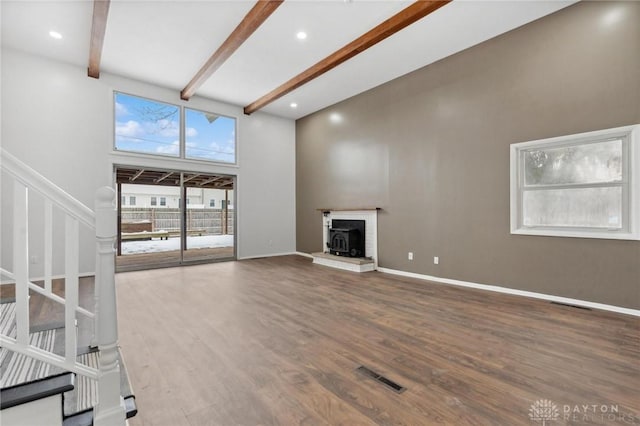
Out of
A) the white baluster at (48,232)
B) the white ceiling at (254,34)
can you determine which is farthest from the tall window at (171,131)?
the white baluster at (48,232)

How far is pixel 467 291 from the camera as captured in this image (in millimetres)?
4191

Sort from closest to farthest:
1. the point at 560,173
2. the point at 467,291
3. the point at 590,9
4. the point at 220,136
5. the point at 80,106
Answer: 1. the point at 590,9
2. the point at 560,173
3. the point at 467,291
4. the point at 80,106
5. the point at 220,136

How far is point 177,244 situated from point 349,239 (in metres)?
4.94

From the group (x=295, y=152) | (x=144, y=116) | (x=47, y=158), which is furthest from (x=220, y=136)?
(x=47, y=158)

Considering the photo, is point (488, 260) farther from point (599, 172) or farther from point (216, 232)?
point (216, 232)

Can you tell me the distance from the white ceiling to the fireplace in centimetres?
292

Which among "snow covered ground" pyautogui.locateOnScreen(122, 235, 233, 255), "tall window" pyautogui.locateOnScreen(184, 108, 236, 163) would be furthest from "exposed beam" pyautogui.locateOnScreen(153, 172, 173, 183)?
"snow covered ground" pyautogui.locateOnScreen(122, 235, 233, 255)

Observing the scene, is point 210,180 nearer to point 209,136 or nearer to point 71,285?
point 209,136

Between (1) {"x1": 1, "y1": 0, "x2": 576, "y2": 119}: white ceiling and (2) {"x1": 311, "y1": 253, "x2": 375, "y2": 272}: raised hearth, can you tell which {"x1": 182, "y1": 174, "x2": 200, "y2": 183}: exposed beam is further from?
(2) {"x1": 311, "y1": 253, "x2": 375, "y2": 272}: raised hearth

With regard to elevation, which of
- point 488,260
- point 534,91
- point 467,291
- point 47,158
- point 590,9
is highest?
point 590,9

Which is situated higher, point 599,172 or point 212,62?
point 212,62

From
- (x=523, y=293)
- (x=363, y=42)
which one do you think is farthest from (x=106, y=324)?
(x=523, y=293)

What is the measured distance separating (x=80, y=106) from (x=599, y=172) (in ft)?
25.9

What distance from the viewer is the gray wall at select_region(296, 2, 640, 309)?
3.32 meters
